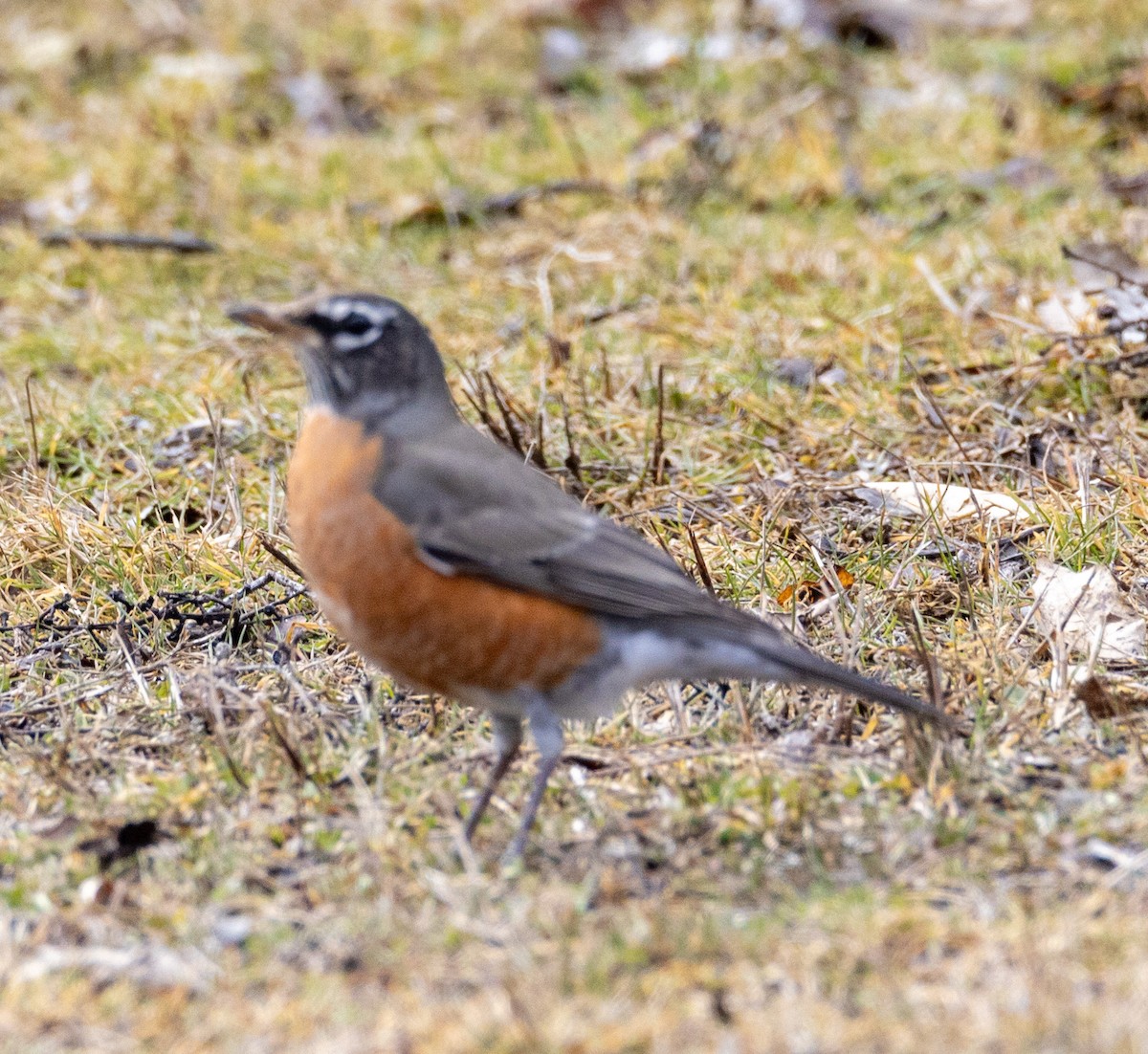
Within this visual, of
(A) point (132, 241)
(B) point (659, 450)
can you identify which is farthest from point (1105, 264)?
(A) point (132, 241)

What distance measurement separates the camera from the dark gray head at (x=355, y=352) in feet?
12.0

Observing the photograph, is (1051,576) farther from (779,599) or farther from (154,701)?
(154,701)

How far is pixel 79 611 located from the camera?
4586 mm

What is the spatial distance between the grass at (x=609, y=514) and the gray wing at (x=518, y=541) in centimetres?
41

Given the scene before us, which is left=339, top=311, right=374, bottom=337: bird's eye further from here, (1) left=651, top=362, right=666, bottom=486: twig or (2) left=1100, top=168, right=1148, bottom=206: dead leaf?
(2) left=1100, top=168, right=1148, bottom=206: dead leaf

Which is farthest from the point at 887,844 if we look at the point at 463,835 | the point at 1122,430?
the point at 1122,430

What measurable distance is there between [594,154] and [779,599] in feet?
13.8

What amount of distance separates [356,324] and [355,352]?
60mm

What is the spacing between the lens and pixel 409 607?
11.1 feet

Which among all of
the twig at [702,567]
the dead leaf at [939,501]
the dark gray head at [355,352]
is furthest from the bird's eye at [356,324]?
the dead leaf at [939,501]

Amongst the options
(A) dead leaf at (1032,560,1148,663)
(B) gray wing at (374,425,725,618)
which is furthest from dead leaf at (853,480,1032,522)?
(B) gray wing at (374,425,725,618)

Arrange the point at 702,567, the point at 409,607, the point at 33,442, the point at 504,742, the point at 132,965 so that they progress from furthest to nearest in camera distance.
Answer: the point at 33,442 < the point at 702,567 < the point at 504,742 < the point at 409,607 < the point at 132,965

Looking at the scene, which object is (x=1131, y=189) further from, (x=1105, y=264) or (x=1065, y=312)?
(x=1065, y=312)

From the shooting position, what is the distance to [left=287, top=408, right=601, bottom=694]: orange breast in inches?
133
